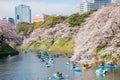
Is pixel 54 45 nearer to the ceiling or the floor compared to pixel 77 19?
nearer to the floor

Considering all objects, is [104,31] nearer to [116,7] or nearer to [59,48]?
[116,7]

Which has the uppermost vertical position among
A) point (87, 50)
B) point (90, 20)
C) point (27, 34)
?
point (90, 20)

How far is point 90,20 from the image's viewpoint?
49.0 meters

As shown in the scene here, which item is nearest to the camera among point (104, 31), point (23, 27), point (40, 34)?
point (104, 31)

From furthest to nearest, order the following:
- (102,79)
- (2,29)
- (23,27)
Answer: (23,27)
(2,29)
(102,79)

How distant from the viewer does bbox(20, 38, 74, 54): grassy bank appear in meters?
91.0

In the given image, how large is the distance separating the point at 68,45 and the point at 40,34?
72.9 feet

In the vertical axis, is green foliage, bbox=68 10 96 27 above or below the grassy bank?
above

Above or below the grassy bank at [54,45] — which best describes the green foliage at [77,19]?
above

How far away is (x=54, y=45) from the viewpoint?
100m

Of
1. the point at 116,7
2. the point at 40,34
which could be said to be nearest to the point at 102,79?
the point at 116,7

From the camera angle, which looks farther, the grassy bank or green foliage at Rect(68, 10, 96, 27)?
green foliage at Rect(68, 10, 96, 27)

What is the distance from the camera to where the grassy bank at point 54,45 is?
90969 millimetres

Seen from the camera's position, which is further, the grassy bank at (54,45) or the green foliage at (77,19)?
the green foliage at (77,19)
